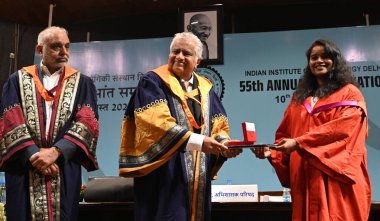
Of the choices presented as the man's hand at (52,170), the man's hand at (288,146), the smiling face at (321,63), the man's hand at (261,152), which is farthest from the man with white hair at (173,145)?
the smiling face at (321,63)

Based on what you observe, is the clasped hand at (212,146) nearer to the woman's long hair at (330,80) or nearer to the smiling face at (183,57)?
the smiling face at (183,57)

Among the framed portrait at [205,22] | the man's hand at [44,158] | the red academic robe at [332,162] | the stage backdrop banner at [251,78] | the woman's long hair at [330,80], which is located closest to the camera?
the man's hand at [44,158]

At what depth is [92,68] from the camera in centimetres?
579

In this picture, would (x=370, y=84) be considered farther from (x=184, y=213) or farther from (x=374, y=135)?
(x=184, y=213)

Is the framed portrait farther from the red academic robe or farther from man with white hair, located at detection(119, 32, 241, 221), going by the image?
the red academic robe

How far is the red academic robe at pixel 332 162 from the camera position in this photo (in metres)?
2.45

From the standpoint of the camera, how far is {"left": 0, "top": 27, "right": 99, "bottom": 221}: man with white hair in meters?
2.40

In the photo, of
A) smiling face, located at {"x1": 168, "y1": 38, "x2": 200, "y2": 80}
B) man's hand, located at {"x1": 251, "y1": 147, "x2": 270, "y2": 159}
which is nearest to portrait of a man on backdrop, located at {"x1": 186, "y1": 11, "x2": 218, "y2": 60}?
smiling face, located at {"x1": 168, "y1": 38, "x2": 200, "y2": 80}

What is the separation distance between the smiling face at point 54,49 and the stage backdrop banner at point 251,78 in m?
2.78

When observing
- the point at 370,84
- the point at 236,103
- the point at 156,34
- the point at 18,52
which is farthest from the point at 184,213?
the point at 18,52

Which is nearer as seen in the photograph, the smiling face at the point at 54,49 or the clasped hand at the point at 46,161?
the clasped hand at the point at 46,161

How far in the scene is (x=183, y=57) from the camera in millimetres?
2748

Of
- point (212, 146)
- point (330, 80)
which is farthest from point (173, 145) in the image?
point (330, 80)

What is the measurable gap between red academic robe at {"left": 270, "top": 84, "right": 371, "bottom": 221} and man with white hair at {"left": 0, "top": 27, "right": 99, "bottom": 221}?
1145mm
